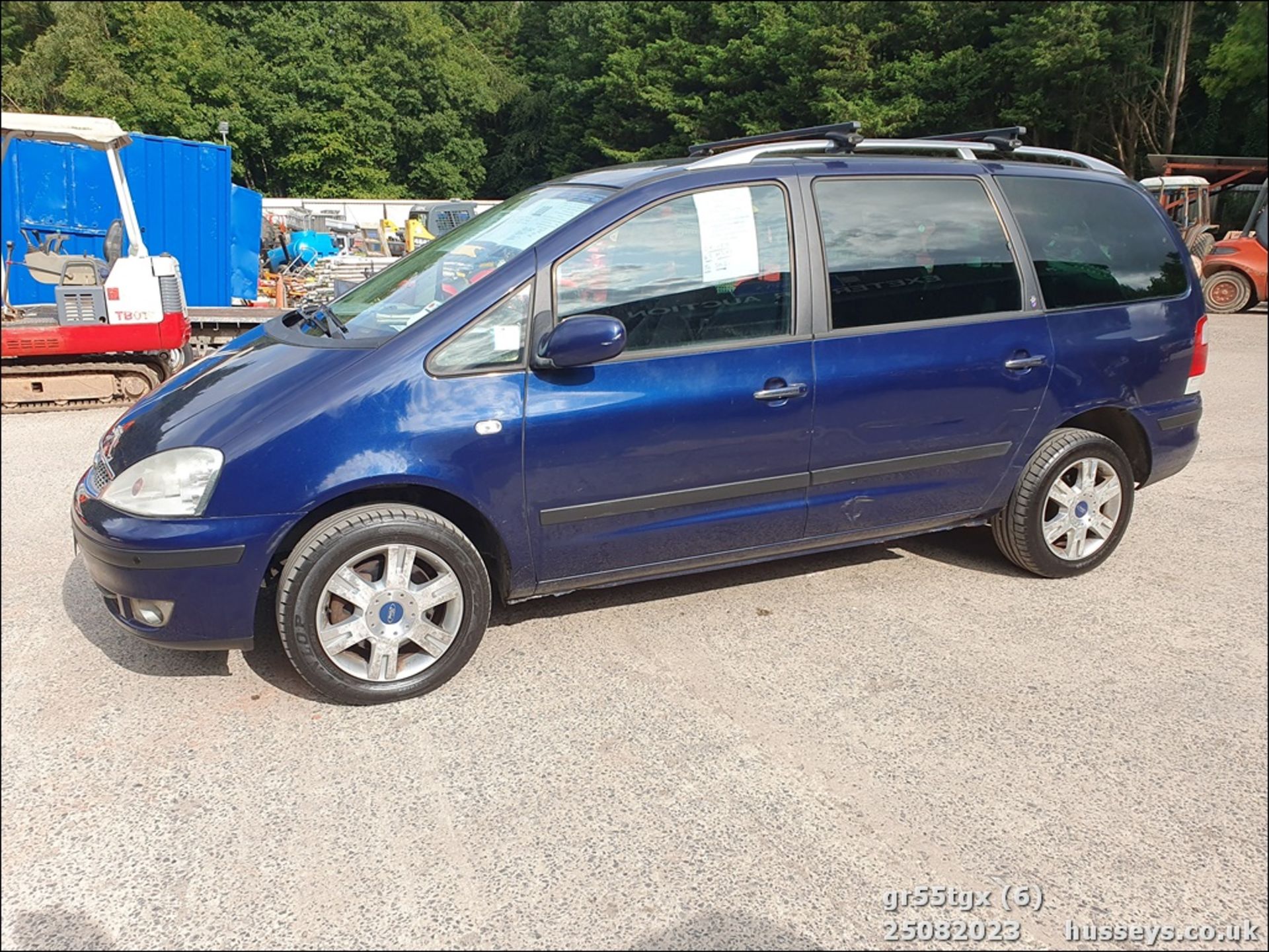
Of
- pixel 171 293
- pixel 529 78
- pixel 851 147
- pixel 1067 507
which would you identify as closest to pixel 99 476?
pixel 851 147

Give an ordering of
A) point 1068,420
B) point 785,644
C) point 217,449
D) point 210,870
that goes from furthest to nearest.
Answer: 1. point 1068,420
2. point 785,644
3. point 217,449
4. point 210,870

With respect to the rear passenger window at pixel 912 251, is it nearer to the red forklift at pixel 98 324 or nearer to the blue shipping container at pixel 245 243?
the red forklift at pixel 98 324

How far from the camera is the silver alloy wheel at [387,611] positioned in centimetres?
330

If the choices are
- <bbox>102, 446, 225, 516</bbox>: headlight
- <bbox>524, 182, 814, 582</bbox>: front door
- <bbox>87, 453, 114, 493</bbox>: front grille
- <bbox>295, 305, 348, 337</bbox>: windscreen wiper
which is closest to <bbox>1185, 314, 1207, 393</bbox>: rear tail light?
<bbox>524, 182, 814, 582</bbox>: front door

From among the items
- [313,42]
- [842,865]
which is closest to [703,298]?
[842,865]

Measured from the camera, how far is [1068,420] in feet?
14.7

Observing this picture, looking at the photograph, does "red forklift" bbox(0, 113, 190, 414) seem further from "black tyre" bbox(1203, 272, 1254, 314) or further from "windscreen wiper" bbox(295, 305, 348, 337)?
"black tyre" bbox(1203, 272, 1254, 314)

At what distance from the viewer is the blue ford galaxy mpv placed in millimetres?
3230

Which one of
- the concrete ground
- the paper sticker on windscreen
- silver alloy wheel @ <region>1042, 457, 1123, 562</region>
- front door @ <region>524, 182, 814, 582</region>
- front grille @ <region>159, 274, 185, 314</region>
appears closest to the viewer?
the concrete ground

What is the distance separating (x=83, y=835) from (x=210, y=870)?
1.42 feet

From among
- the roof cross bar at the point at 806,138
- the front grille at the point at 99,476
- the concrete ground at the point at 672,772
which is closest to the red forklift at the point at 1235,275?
the concrete ground at the point at 672,772

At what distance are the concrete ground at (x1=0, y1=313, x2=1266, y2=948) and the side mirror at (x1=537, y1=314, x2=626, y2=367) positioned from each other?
1.21 m

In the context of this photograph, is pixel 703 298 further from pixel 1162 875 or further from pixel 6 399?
pixel 6 399

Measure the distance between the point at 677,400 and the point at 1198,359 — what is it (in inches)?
114
